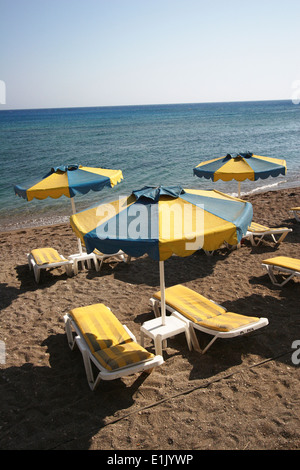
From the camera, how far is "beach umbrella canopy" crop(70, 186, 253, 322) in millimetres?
3506

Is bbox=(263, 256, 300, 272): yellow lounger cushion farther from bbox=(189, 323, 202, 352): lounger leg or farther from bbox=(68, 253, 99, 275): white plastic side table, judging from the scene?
bbox=(68, 253, 99, 275): white plastic side table

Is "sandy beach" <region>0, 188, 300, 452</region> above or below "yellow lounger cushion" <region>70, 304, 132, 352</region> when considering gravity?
below

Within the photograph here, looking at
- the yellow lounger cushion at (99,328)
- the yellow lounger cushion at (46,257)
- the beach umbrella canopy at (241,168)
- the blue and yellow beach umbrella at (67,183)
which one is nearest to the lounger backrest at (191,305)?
the yellow lounger cushion at (99,328)

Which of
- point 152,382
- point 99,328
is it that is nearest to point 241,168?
point 99,328

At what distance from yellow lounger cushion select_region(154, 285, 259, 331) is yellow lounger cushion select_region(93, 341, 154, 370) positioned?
1.01m

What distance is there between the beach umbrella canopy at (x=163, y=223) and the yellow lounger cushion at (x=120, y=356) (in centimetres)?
113

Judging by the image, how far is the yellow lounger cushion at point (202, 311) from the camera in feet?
15.0

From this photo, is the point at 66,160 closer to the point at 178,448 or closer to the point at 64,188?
the point at 64,188

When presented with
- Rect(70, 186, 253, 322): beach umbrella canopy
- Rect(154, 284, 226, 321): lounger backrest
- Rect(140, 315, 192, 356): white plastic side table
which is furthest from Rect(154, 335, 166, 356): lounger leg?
Rect(70, 186, 253, 322): beach umbrella canopy

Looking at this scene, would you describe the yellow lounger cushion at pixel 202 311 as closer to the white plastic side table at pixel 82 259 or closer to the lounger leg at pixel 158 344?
the lounger leg at pixel 158 344

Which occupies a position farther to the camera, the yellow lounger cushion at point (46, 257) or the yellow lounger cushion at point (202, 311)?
the yellow lounger cushion at point (46, 257)

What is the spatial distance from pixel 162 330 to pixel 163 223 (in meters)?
1.75
